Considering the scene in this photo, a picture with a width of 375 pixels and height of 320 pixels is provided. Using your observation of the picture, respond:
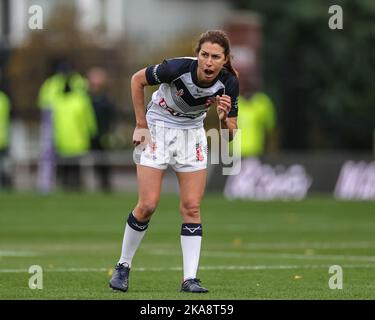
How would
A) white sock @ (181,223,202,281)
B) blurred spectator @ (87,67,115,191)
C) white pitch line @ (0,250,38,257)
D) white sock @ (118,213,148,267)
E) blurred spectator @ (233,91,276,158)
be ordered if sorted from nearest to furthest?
white sock @ (181,223,202,281), white sock @ (118,213,148,267), white pitch line @ (0,250,38,257), blurred spectator @ (233,91,276,158), blurred spectator @ (87,67,115,191)

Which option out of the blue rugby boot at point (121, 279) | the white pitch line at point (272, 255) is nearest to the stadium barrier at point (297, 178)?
the white pitch line at point (272, 255)

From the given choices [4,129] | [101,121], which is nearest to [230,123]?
[101,121]

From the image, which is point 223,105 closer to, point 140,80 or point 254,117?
point 140,80

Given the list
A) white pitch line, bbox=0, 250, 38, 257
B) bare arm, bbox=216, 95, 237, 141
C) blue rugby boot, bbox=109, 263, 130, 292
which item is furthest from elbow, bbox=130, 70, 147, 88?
white pitch line, bbox=0, 250, 38, 257

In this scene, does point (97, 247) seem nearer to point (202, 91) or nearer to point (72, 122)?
point (202, 91)

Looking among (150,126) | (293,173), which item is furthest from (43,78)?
(150,126)

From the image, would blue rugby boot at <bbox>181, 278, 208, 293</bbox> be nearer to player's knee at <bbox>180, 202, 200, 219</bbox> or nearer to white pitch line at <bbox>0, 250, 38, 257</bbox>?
player's knee at <bbox>180, 202, 200, 219</bbox>

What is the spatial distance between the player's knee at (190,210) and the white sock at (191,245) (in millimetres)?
74

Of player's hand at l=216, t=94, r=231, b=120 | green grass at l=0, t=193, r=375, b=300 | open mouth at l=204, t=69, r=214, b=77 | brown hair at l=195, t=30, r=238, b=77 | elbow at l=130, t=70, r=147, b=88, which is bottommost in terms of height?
green grass at l=0, t=193, r=375, b=300

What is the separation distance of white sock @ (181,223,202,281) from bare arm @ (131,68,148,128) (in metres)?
0.91

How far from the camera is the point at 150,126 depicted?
40.9 feet

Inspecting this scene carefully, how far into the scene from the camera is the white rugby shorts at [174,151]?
12.4m

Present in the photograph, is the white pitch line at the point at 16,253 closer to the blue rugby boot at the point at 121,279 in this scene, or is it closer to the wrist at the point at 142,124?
the blue rugby boot at the point at 121,279

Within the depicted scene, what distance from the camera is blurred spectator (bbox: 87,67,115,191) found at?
2973 cm
